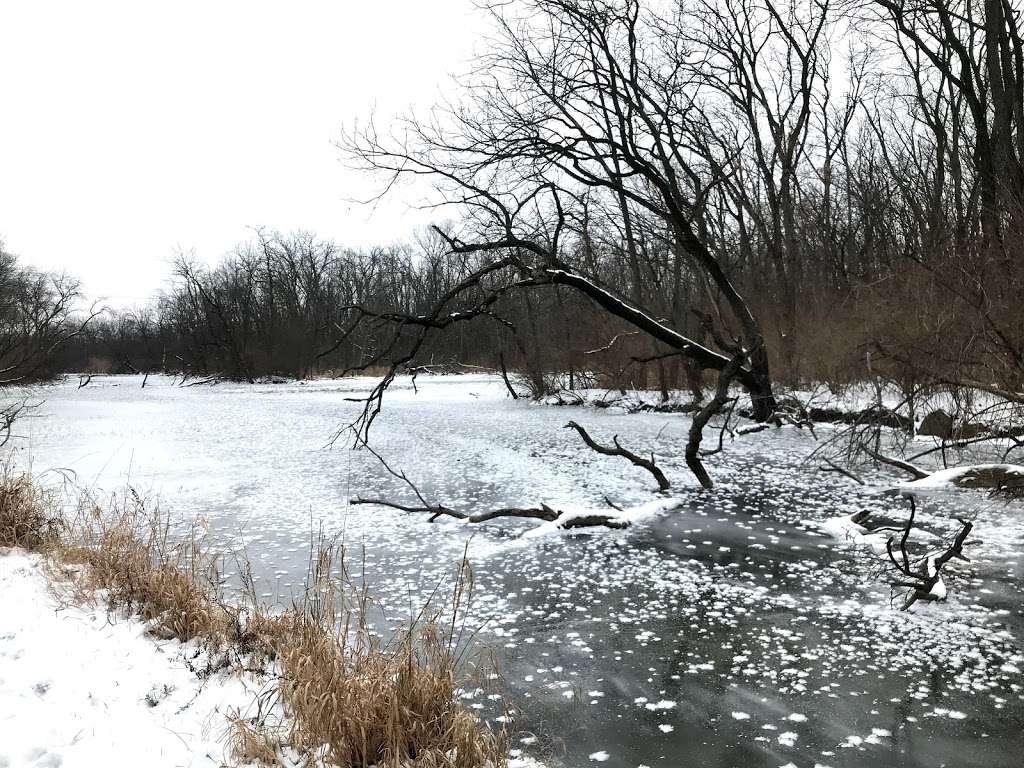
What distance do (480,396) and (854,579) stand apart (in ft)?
85.0

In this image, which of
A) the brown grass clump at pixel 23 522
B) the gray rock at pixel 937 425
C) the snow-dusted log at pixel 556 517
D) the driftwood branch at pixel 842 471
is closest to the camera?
the brown grass clump at pixel 23 522

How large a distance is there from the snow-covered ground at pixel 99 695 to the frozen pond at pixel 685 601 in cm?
141

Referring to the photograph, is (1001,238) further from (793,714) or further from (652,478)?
(793,714)

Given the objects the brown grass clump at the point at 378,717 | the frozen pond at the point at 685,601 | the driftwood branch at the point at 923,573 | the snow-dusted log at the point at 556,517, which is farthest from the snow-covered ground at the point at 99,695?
the driftwood branch at the point at 923,573

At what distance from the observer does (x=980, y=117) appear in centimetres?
1459

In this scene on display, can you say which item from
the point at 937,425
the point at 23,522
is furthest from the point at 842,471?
the point at 23,522

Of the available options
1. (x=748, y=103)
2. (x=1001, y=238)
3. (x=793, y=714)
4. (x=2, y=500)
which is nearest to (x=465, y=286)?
(x=2, y=500)

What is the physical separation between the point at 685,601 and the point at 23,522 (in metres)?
6.07

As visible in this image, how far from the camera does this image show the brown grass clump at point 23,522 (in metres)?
6.68

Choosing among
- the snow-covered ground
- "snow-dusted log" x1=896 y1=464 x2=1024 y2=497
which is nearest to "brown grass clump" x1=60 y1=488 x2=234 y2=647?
the snow-covered ground

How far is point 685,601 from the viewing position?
5664 mm

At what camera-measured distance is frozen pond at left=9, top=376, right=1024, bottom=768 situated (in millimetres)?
3670

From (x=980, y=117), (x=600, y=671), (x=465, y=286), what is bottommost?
(x=600, y=671)

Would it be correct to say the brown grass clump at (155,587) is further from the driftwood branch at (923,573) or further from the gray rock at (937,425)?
the gray rock at (937,425)
